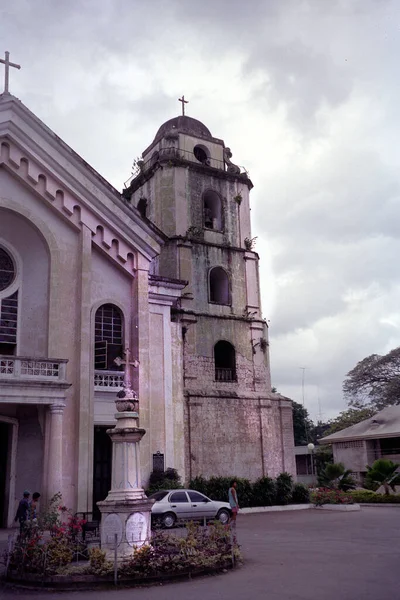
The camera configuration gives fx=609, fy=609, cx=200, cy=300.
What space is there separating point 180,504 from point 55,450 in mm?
4380

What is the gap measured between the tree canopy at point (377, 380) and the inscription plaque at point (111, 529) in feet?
145

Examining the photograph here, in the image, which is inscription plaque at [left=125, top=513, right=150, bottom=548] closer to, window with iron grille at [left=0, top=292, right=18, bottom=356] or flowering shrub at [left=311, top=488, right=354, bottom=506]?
window with iron grille at [left=0, top=292, right=18, bottom=356]

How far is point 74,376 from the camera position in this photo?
1978 cm

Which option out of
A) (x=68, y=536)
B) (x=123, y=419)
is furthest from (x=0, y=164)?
(x=68, y=536)

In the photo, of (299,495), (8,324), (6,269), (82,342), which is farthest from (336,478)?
(6,269)

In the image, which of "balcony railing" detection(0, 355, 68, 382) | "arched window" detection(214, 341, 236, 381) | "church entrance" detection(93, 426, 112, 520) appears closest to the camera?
"balcony railing" detection(0, 355, 68, 382)

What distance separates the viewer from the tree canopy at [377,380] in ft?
172

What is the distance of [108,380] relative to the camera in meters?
20.9

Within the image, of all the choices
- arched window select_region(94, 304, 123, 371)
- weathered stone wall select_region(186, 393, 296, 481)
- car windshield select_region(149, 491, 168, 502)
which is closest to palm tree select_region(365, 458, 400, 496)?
weathered stone wall select_region(186, 393, 296, 481)

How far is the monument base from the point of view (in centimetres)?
1155

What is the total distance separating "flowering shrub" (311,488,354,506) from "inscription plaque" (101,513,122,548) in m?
17.9

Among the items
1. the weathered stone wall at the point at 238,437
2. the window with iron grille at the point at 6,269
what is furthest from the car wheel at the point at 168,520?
the window with iron grille at the point at 6,269

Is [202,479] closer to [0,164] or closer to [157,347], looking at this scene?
[157,347]

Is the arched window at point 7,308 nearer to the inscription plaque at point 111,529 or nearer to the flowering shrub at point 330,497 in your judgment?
the inscription plaque at point 111,529
